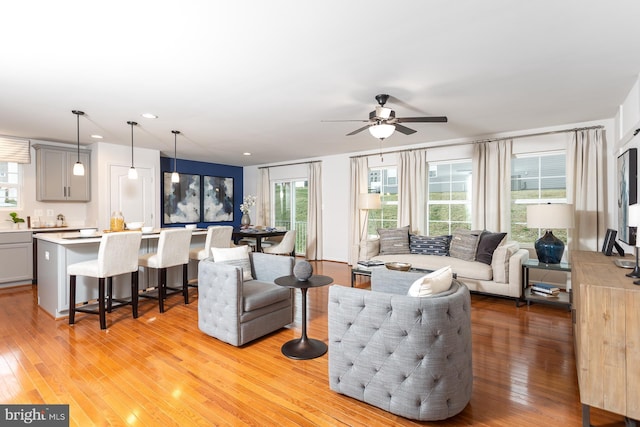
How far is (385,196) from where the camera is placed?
6.93 m

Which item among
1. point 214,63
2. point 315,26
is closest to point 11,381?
point 214,63

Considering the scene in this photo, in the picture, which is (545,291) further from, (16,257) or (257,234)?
(16,257)

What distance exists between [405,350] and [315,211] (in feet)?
19.7

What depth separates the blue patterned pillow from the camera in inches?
207

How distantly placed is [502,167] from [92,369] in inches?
224

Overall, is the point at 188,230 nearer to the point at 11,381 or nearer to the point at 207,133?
the point at 207,133

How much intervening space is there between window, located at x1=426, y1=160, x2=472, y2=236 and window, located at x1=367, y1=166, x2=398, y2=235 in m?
0.75

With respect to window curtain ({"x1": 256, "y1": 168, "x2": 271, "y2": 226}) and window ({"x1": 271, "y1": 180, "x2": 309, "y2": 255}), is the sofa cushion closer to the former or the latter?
window ({"x1": 271, "y1": 180, "x2": 309, "y2": 255})

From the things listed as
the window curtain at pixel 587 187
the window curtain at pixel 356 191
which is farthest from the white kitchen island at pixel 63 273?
the window curtain at pixel 587 187

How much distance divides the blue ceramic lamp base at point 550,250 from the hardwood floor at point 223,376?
2.70ft

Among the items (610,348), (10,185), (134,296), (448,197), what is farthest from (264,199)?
(610,348)

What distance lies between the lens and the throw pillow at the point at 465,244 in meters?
4.88

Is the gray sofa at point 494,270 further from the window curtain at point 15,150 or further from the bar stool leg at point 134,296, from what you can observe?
the window curtain at point 15,150

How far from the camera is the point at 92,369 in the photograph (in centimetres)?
258
